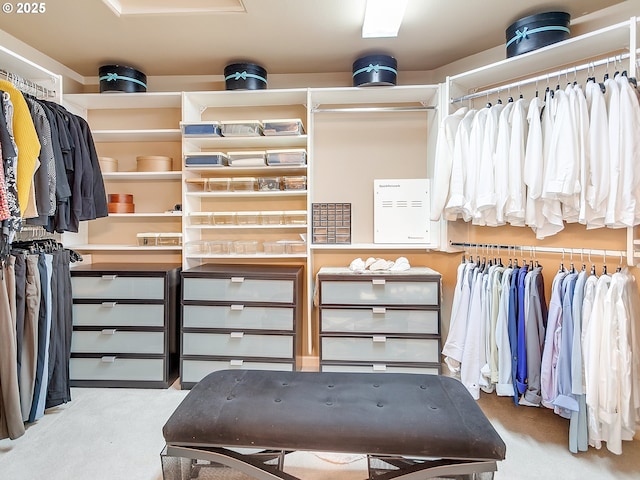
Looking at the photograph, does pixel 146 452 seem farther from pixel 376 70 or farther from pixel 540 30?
pixel 540 30

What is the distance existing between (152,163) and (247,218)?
0.88m

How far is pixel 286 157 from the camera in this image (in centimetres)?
262

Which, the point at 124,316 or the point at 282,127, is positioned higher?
the point at 282,127

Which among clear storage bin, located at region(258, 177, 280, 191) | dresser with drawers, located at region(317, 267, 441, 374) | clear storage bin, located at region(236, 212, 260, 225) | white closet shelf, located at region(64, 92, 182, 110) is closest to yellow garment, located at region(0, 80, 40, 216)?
white closet shelf, located at region(64, 92, 182, 110)

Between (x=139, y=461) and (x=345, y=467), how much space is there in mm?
1049

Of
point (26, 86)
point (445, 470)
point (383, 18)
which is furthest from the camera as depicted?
point (26, 86)

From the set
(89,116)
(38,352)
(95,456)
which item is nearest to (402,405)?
(95,456)

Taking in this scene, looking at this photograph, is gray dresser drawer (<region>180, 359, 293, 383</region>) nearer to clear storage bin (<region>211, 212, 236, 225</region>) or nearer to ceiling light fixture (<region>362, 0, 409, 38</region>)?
clear storage bin (<region>211, 212, 236, 225</region>)

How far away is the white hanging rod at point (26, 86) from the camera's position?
7.10 feet

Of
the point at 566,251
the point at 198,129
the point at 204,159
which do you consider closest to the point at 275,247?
the point at 204,159

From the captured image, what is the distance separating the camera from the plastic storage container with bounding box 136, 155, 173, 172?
9.11 feet

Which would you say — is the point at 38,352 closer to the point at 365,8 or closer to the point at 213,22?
the point at 213,22

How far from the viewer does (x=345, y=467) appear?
1740 millimetres

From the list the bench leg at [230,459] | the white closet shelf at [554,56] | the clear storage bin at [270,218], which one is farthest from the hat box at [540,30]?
the bench leg at [230,459]
